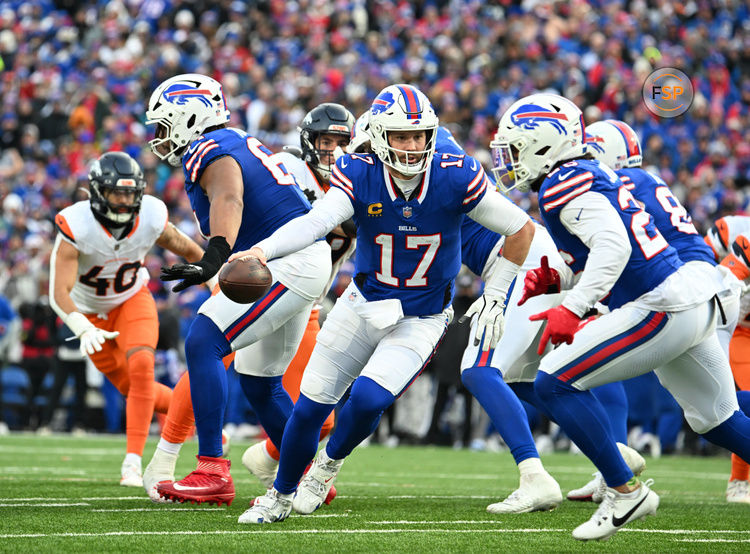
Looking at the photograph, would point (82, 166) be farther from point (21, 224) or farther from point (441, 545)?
point (441, 545)

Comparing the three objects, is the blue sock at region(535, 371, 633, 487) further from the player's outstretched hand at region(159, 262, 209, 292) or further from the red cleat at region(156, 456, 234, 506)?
the red cleat at region(156, 456, 234, 506)

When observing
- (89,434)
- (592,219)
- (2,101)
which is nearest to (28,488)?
(592,219)

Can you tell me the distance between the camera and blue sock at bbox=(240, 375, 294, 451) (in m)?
5.65

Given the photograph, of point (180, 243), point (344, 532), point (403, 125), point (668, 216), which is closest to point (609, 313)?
point (668, 216)

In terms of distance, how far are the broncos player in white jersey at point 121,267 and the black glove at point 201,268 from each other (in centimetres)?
205

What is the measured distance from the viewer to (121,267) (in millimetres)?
6938

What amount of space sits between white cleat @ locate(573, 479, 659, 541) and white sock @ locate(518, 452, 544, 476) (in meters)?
1.10

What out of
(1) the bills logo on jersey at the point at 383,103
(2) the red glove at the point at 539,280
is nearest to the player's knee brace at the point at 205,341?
(1) the bills logo on jersey at the point at 383,103

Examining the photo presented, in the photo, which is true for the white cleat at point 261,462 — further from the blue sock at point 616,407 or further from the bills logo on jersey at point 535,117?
the bills logo on jersey at point 535,117

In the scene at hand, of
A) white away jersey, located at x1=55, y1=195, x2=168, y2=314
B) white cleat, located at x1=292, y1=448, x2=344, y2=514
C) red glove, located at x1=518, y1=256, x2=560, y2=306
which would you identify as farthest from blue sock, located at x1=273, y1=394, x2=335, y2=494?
→ white away jersey, located at x1=55, y1=195, x2=168, y2=314

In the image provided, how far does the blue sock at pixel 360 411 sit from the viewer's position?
4590 mm

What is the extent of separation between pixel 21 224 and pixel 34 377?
270 cm

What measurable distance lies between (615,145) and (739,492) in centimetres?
204

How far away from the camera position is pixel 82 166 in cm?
1614
